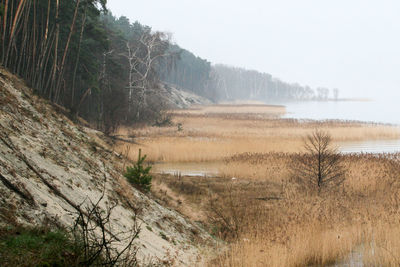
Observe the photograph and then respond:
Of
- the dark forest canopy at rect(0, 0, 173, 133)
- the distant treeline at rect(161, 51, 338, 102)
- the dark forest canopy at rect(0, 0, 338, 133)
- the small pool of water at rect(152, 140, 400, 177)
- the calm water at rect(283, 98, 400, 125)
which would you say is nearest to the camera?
the small pool of water at rect(152, 140, 400, 177)

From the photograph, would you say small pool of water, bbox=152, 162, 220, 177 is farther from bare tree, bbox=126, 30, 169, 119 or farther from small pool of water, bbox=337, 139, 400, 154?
bare tree, bbox=126, 30, 169, 119

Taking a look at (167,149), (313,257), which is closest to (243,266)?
(313,257)

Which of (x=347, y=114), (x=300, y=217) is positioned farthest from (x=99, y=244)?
(x=347, y=114)

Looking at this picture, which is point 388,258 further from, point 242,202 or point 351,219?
point 242,202

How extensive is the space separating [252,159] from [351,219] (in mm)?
8846

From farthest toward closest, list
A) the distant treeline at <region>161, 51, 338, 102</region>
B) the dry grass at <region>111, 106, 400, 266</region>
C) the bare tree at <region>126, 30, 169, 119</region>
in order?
the distant treeline at <region>161, 51, 338, 102</region>, the bare tree at <region>126, 30, 169, 119</region>, the dry grass at <region>111, 106, 400, 266</region>

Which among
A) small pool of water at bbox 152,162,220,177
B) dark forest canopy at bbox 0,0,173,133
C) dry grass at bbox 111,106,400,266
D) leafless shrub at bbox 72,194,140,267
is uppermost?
dark forest canopy at bbox 0,0,173,133

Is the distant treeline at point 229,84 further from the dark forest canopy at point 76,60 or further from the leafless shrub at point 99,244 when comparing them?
the leafless shrub at point 99,244

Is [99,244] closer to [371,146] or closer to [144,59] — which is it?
[371,146]

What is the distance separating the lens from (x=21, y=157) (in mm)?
6781

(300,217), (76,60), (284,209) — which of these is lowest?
(284,209)

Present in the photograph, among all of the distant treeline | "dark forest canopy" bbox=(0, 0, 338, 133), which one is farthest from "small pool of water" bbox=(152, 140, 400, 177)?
the distant treeline

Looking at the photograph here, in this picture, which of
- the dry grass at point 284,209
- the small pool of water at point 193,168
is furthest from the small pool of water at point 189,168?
the dry grass at point 284,209

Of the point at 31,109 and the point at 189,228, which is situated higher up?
the point at 31,109
